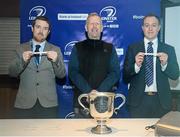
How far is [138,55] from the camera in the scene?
8.91 feet

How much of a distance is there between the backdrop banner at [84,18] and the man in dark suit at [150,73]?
0.45ft

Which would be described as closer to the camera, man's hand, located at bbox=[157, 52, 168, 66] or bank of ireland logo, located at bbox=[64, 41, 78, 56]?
man's hand, located at bbox=[157, 52, 168, 66]

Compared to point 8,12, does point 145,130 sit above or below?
below

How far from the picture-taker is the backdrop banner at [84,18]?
9.75 feet

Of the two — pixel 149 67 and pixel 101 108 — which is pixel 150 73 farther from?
pixel 101 108

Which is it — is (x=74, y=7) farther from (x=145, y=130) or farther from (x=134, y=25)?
(x=145, y=130)

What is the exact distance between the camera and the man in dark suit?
280cm

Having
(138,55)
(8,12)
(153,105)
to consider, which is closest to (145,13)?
(138,55)

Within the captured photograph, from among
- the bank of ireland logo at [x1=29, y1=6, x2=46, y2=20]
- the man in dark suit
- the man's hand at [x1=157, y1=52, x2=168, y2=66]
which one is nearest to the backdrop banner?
the bank of ireland logo at [x1=29, y1=6, x2=46, y2=20]

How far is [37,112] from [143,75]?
1.03 meters

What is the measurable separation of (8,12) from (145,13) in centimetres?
151

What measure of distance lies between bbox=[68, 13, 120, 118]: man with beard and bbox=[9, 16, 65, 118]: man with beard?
0.47 ft

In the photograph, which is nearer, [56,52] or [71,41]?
[56,52]

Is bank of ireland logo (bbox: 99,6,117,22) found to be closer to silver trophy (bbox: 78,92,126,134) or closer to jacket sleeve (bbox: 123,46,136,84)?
jacket sleeve (bbox: 123,46,136,84)
